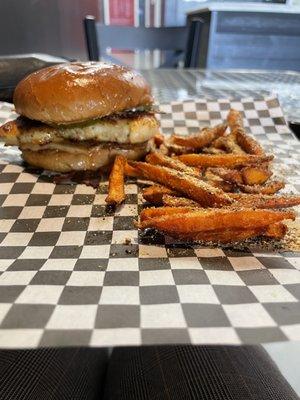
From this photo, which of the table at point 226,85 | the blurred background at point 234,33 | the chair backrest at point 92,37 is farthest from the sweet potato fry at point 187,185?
the blurred background at point 234,33

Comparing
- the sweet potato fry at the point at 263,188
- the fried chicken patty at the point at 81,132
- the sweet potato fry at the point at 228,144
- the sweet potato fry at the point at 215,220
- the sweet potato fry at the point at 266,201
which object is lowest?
the sweet potato fry at the point at 228,144

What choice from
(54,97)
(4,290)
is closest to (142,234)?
(4,290)

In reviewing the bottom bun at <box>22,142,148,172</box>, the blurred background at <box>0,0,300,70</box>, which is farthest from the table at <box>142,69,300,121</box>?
the blurred background at <box>0,0,300,70</box>

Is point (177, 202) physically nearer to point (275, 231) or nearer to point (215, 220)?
point (215, 220)

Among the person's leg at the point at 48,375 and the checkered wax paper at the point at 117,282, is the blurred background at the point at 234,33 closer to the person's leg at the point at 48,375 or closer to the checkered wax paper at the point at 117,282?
the checkered wax paper at the point at 117,282

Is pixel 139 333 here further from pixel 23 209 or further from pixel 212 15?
pixel 212 15

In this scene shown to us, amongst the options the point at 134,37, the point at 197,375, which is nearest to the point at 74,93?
the point at 197,375

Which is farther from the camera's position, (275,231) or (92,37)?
(92,37)
